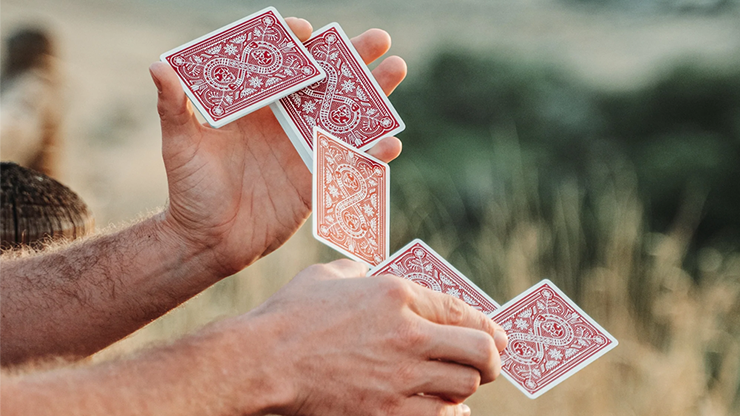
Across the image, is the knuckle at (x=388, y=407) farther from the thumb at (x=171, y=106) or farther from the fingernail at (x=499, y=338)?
the thumb at (x=171, y=106)

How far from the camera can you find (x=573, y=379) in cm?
294

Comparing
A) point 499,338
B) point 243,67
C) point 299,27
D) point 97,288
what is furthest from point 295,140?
point 499,338

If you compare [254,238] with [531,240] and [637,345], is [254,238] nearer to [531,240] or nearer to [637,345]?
[531,240]

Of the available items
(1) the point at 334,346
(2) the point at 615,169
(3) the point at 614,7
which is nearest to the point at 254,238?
(1) the point at 334,346

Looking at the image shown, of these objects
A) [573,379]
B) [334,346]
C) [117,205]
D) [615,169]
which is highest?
[334,346]

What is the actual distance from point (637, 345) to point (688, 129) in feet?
12.1

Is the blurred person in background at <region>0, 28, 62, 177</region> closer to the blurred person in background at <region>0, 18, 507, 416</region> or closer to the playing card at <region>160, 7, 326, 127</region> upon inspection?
the blurred person in background at <region>0, 18, 507, 416</region>

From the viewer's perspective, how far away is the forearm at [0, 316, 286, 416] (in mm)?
1097

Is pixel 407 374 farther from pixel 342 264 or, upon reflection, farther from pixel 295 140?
pixel 295 140

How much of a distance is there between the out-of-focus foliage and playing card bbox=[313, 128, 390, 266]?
3481mm

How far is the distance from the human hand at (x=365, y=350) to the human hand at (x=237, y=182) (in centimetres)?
63

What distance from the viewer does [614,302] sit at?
3.15m

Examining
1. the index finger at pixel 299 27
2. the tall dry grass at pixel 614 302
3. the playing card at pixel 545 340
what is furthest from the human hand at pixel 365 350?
the tall dry grass at pixel 614 302

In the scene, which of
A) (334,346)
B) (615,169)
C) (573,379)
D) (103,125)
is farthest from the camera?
(103,125)
